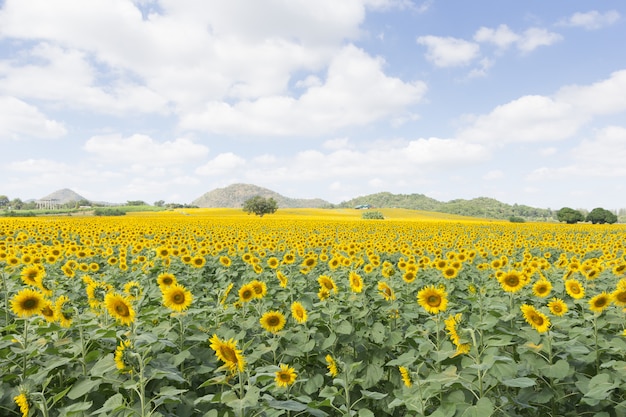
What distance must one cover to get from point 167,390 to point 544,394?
3564mm

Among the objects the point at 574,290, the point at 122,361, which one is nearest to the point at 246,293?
the point at 122,361

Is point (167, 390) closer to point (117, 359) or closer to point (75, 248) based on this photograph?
point (117, 359)

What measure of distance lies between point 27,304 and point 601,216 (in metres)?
82.6

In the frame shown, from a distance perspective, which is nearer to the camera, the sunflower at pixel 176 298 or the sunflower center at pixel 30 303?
the sunflower center at pixel 30 303

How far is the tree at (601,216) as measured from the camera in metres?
66.7

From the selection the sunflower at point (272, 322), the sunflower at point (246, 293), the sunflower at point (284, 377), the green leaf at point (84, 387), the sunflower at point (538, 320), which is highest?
the sunflower at point (246, 293)

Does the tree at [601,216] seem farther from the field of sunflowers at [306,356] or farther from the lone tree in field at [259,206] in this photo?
the field of sunflowers at [306,356]

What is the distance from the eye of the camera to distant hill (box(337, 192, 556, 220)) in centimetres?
12263

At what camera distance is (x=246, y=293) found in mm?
4508

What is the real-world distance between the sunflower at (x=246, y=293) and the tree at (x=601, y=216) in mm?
78481

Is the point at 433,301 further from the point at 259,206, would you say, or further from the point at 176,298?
the point at 259,206

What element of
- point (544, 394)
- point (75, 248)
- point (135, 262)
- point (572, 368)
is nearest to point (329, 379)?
point (544, 394)

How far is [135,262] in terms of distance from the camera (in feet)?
33.7

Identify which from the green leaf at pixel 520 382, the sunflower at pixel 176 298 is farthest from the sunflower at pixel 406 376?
the sunflower at pixel 176 298
